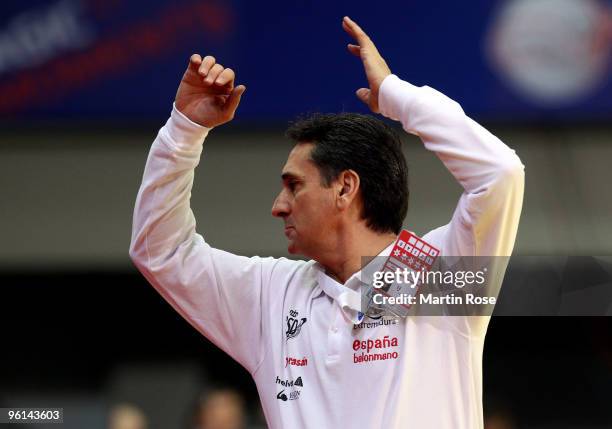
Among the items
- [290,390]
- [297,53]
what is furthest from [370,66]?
[297,53]

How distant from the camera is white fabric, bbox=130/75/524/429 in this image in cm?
258

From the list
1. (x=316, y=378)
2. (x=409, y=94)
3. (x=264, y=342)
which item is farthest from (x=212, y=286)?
(x=409, y=94)

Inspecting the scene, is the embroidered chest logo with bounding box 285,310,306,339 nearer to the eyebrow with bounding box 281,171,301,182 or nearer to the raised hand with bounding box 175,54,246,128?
the eyebrow with bounding box 281,171,301,182

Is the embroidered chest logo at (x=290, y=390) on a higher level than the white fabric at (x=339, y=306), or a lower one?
lower

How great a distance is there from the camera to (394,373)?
2648mm

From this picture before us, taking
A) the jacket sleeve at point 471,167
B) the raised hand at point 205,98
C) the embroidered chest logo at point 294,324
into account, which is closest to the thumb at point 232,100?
the raised hand at point 205,98

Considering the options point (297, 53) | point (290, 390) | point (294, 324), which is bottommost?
point (290, 390)

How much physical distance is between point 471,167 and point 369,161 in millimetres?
478

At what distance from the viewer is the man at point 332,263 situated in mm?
2592

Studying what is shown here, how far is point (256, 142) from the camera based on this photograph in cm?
650

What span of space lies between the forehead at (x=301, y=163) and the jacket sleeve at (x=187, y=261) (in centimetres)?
28

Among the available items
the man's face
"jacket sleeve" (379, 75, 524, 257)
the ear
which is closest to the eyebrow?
the man's face

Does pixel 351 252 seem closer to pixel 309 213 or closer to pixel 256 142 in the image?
pixel 309 213

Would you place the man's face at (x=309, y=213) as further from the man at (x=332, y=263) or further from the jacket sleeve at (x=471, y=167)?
the jacket sleeve at (x=471, y=167)
